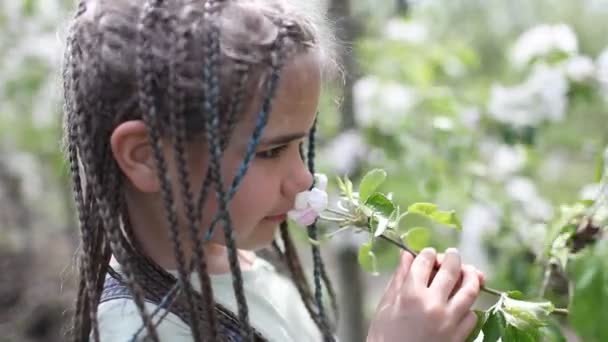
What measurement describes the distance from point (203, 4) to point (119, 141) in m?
0.16

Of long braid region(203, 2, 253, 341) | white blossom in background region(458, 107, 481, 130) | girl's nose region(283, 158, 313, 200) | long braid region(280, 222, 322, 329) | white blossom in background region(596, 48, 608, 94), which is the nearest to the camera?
long braid region(203, 2, 253, 341)

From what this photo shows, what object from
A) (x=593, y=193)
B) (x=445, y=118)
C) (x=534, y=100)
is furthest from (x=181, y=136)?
(x=534, y=100)

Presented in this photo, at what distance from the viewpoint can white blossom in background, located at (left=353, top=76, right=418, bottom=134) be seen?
197 centimetres

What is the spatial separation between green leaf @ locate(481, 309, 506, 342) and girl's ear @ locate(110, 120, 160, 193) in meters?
0.36

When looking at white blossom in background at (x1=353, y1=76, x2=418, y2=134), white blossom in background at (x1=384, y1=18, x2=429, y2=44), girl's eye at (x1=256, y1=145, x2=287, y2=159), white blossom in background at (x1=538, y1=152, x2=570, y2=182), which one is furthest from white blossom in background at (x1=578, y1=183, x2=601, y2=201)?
white blossom in background at (x1=538, y1=152, x2=570, y2=182)

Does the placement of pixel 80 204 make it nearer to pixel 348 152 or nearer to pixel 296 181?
pixel 296 181

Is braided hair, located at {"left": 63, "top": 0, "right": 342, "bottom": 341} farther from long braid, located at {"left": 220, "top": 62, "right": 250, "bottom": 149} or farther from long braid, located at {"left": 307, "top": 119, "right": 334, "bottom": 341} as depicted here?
long braid, located at {"left": 307, "top": 119, "right": 334, "bottom": 341}

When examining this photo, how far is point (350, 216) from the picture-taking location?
2.99 ft

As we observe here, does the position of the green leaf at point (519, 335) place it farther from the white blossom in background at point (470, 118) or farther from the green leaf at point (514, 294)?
the white blossom in background at point (470, 118)

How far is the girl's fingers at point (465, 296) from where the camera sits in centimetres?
→ 91

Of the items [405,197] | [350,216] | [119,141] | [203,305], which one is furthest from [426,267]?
[405,197]

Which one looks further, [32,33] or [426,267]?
[32,33]

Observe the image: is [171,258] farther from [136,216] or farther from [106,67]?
[106,67]

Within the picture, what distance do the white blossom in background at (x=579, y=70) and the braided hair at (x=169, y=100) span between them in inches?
32.1
